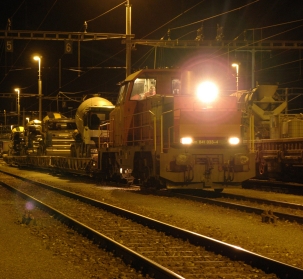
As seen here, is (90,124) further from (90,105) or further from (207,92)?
(207,92)

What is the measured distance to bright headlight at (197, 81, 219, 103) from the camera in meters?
15.8

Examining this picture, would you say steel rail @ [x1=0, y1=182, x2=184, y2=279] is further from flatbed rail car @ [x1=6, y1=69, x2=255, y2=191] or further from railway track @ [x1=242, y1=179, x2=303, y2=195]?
railway track @ [x1=242, y1=179, x2=303, y2=195]

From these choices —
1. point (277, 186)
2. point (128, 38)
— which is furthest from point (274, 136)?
point (128, 38)

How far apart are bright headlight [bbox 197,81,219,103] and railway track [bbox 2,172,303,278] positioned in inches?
184

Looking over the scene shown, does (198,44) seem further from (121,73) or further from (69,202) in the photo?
(121,73)

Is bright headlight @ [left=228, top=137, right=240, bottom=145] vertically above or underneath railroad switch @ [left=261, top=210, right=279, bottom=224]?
above

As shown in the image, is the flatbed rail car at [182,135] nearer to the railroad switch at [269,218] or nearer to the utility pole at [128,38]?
the railroad switch at [269,218]

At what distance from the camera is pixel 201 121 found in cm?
1559

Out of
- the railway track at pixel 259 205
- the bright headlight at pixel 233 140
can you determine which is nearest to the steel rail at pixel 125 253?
the railway track at pixel 259 205

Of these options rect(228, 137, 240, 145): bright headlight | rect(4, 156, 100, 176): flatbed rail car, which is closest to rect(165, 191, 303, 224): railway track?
rect(228, 137, 240, 145): bright headlight

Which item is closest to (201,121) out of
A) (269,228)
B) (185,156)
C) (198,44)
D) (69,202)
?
(185,156)

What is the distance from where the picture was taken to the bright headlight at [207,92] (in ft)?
52.0

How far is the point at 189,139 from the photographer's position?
15.5 m

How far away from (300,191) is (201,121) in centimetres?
507
